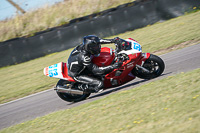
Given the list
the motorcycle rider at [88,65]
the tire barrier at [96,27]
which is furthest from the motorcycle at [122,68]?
the tire barrier at [96,27]

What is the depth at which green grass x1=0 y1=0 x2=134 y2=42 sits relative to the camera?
56.3ft

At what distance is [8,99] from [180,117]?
694cm

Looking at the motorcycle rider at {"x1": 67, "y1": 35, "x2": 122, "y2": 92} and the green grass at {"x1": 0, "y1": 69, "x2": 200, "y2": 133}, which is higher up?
the motorcycle rider at {"x1": 67, "y1": 35, "x2": 122, "y2": 92}

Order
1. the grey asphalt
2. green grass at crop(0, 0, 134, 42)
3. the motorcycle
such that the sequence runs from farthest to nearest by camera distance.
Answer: green grass at crop(0, 0, 134, 42)
the grey asphalt
the motorcycle

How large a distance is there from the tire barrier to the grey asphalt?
500 cm

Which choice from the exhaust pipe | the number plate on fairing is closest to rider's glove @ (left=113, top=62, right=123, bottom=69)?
the exhaust pipe

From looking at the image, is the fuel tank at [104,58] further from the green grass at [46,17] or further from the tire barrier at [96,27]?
the green grass at [46,17]

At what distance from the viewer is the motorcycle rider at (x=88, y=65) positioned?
20.3 ft


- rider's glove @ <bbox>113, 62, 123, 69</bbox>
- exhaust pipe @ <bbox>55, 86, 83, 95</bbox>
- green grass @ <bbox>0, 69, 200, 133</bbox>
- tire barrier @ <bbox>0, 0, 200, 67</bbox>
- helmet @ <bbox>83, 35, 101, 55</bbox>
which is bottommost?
green grass @ <bbox>0, 69, 200, 133</bbox>

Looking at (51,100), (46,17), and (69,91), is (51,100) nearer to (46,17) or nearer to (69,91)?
(69,91)

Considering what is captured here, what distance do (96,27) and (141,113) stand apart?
10.2 m

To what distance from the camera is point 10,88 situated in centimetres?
1059

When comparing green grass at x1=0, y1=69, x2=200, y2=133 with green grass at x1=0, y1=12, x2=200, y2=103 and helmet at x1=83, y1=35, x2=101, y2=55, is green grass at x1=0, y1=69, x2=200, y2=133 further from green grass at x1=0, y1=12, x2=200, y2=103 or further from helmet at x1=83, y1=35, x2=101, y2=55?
green grass at x1=0, y1=12, x2=200, y2=103

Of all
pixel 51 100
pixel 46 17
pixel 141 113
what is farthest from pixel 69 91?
pixel 46 17
